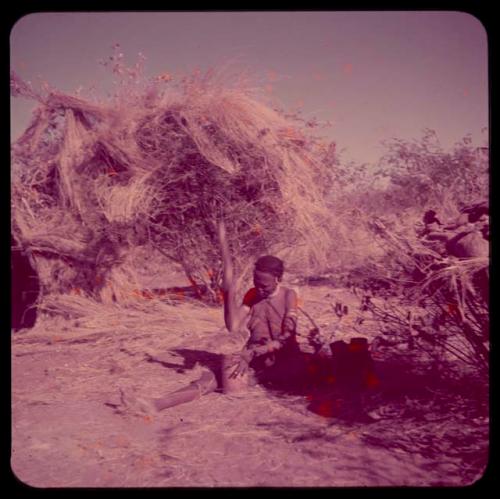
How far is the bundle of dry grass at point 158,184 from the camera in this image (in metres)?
5.20

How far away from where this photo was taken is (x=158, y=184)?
5.54 m

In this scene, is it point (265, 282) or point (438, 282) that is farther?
point (265, 282)

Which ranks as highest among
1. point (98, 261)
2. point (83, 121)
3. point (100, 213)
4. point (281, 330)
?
point (83, 121)

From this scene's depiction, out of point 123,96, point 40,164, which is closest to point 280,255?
point 123,96

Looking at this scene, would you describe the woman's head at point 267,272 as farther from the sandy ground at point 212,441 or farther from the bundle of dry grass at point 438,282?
the bundle of dry grass at point 438,282

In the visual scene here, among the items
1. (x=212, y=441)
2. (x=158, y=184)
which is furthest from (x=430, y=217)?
(x=158, y=184)

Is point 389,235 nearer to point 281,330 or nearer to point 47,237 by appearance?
point 281,330

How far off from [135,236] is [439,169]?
862 centimetres

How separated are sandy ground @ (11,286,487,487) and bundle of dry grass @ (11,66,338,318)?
7.02ft

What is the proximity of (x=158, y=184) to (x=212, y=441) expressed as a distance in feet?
11.2

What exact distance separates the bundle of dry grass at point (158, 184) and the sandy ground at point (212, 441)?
2139 mm

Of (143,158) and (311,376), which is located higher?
(143,158)

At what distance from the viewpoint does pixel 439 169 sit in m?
11.5

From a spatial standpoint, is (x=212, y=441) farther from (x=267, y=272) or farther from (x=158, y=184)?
(x=158, y=184)
